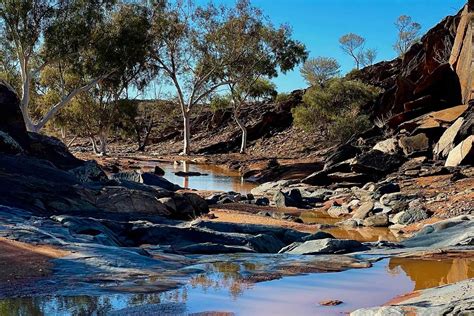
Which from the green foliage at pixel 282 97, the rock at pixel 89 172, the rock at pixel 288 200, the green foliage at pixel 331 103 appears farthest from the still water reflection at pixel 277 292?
the green foliage at pixel 282 97

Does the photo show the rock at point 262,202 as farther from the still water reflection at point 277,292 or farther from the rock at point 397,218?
the still water reflection at point 277,292

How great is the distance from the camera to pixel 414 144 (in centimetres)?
2417

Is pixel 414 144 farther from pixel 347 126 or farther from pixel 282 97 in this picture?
pixel 282 97

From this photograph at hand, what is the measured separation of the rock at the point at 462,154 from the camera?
1995 cm

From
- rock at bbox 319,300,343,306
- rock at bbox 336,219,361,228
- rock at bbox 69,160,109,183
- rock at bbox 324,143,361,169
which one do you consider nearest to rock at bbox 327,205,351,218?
rock at bbox 336,219,361,228

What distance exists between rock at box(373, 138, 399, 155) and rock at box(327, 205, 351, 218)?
24.4ft

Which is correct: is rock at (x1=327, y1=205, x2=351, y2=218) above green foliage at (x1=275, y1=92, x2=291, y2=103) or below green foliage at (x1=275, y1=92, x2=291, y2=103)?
below

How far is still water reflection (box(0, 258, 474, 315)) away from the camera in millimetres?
5898

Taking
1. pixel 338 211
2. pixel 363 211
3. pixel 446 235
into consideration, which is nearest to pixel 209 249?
pixel 446 235

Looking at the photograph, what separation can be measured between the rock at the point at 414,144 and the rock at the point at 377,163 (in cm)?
99

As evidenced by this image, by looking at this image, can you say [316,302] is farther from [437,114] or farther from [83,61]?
[83,61]

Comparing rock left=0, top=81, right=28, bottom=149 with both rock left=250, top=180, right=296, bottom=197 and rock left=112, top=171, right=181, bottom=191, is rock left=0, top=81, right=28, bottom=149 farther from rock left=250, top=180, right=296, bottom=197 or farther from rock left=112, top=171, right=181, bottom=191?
rock left=250, top=180, right=296, bottom=197

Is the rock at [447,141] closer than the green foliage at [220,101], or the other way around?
the rock at [447,141]

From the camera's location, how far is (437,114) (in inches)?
1023
